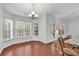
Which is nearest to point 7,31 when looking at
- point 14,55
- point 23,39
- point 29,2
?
point 23,39

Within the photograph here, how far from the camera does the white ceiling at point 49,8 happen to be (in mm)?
2123

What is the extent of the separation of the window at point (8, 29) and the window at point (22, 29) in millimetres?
131

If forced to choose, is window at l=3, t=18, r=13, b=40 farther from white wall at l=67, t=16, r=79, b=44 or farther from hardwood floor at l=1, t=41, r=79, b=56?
white wall at l=67, t=16, r=79, b=44

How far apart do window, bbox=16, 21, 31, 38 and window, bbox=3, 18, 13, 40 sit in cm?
13

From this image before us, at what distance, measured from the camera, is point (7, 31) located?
6.97ft

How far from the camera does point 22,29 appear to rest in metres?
2.19

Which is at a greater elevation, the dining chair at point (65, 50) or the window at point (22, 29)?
the window at point (22, 29)

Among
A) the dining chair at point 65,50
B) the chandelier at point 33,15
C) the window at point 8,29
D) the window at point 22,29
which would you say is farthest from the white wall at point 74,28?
the window at point 8,29

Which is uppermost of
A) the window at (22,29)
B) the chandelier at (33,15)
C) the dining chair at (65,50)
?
the chandelier at (33,15)

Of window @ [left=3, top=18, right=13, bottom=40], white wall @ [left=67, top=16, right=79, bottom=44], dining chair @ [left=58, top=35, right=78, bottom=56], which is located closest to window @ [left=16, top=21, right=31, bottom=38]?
window @ [left=3, top=18, right=13, bottom=40]

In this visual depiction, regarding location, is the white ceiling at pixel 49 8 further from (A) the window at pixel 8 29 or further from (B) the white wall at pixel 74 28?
(A) the window at pixel 8 29

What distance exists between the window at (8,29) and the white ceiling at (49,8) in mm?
250

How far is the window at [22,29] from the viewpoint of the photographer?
7.09 feet

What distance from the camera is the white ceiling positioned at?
2123mm
